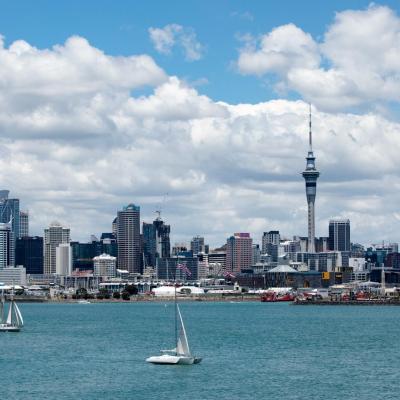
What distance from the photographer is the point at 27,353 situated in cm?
11012

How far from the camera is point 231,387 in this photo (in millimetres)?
80562

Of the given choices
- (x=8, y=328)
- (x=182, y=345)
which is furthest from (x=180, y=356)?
(x=8, y=328)

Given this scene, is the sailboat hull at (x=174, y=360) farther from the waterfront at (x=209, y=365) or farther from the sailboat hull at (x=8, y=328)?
the sailboat hull at (x=8, y=328)

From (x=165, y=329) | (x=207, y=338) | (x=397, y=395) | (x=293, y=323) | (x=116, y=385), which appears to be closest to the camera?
(x=397, y=395)

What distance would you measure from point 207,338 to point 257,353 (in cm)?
2400

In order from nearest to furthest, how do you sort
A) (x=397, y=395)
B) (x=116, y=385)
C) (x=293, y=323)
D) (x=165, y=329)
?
(x=397, y=395)
(x=116, y=385)
(x=165, y=329)
(x=293, y=323)

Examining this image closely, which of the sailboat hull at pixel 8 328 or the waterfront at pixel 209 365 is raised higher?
the sailboat hull at pixel 8 328

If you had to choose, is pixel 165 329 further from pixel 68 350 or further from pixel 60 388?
pixel 60 388

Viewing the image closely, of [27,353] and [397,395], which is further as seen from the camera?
[27,353]

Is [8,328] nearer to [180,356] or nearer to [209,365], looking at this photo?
[180,356]

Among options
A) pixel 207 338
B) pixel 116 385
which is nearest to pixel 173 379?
pixel 116 385

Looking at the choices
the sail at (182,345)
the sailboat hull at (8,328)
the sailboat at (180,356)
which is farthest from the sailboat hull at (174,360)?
the sailboat hull at (8,328)

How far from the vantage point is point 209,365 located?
94688 mm

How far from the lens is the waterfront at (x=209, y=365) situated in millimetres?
78500
